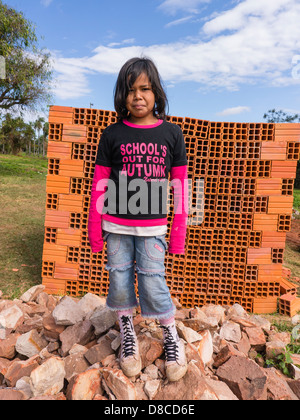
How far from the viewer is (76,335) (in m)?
3.06

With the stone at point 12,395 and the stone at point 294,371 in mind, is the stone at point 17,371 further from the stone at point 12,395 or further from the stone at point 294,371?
the stone at point 294,371

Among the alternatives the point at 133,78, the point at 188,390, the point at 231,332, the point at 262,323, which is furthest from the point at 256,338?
the point at 133,78

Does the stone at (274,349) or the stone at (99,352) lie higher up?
the stone at (99,352)

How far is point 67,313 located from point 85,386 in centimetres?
99

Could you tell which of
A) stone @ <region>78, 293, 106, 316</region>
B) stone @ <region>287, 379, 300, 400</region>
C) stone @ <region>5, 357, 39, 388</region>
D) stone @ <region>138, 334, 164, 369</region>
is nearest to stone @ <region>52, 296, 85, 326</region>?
stone @ <region>78, 293, 106, 316</region>

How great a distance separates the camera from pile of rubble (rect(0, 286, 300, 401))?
2.38 metres

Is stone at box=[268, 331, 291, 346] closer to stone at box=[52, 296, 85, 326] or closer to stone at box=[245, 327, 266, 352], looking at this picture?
stone at box=[245, 327, 266, 352]

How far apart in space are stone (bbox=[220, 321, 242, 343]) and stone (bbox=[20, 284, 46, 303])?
2.67 m

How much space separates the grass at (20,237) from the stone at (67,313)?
167cm

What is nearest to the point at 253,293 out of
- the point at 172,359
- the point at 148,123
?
the point at 172,359

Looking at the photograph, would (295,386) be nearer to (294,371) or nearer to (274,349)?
(294,371)

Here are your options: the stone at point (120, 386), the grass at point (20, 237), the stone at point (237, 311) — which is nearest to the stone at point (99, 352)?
the stone at point (120, 386)

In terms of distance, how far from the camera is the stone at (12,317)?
3.66 meters

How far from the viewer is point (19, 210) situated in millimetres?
10211
